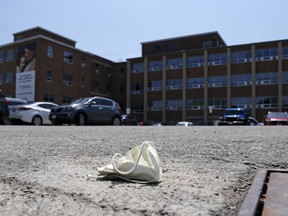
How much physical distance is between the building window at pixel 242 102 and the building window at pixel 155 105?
1145 cm

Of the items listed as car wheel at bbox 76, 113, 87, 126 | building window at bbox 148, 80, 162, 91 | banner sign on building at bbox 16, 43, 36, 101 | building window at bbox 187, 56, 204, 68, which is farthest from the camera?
building window at bbox 148, 80, 162, 91

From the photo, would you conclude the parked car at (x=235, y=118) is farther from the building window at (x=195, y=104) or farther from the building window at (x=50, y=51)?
the building window at (x=50, y=51)

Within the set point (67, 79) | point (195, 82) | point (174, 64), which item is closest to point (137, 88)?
point (174, 64)

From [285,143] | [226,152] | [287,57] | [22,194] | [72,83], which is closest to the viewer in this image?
[22,194]

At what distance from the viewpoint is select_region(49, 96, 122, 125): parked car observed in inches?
647

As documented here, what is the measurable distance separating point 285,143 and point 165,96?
48893mm

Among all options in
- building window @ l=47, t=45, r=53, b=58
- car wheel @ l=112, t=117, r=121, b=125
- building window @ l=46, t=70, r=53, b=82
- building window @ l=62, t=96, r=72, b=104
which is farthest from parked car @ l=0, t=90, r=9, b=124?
building window @ l=62, t=96, r=72, b=104

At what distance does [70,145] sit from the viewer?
618 centimetres

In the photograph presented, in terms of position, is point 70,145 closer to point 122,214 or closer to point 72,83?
point 122,214

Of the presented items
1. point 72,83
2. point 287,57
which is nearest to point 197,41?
point 287,57

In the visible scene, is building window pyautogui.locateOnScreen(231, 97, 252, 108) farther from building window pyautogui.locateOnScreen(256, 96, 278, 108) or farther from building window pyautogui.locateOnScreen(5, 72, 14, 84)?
building window pyautogui.locateOnScreen(5, 72, 14, 84)

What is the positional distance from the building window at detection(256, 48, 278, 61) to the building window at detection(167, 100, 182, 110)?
13.1m

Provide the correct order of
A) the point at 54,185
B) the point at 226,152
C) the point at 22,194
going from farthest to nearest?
1. the point at 226,152
2. the point at 54,185
3. the point at 22,194

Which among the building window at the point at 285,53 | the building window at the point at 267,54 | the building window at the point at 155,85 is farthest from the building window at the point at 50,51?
the building window at the point at 285,53
